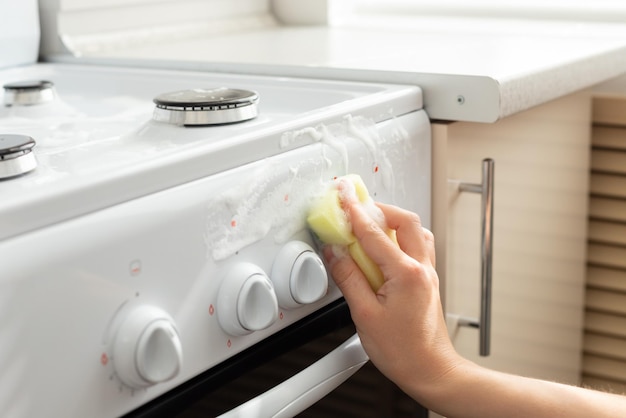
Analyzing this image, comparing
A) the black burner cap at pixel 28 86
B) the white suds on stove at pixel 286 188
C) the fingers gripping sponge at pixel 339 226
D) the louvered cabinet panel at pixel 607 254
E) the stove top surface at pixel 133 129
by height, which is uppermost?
the black burner cap at pixel 28 86

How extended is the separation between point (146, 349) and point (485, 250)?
0.51m

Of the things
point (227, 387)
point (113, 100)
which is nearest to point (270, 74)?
point (113, 100)

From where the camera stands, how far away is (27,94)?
904 mm

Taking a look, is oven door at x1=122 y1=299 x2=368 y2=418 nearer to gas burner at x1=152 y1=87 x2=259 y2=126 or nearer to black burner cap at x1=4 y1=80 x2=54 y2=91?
gas burner at x1=152 y1=87 x2=259 y2=126

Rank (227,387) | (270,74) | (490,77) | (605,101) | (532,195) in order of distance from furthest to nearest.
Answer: (605,101) < (532,195) < (270,74) < (490,77) < (227,387)

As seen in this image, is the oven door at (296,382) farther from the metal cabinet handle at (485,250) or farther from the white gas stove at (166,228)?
the metal cabinet handle at (485,250)

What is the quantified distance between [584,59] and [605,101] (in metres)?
0.38

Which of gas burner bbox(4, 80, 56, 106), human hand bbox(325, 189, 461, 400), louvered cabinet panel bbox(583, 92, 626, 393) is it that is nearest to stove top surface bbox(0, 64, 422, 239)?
gas burner bbox(4, 80, 56, 106)

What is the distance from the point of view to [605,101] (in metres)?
1.39

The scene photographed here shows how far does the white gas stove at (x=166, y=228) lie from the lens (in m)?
0.51

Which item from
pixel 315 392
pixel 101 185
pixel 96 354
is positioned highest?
pixel 101 185

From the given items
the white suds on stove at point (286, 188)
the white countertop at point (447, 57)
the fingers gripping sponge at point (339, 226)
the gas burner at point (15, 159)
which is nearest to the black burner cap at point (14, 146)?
the gas burner at point (15, 159)

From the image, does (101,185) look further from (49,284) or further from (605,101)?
(605,101)

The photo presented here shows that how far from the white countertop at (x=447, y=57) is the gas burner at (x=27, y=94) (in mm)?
202
